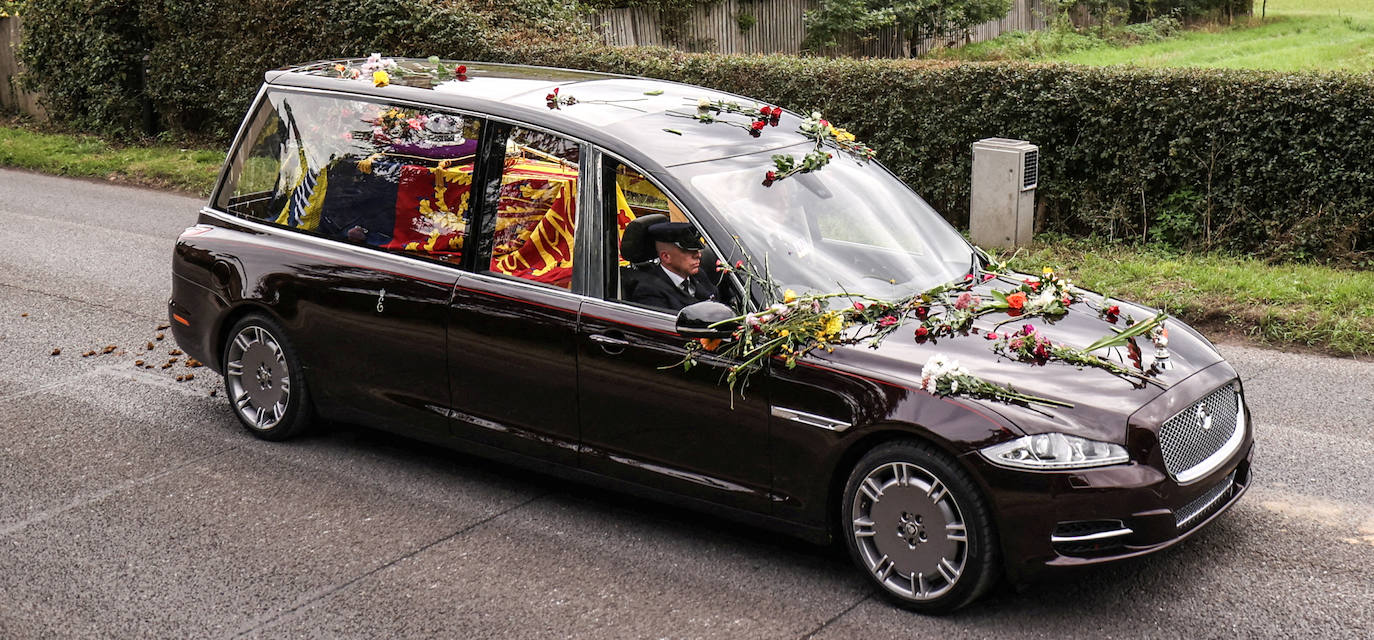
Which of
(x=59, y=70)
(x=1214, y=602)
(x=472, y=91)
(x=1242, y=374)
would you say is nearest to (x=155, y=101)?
(x=59, y=70)

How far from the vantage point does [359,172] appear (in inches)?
250

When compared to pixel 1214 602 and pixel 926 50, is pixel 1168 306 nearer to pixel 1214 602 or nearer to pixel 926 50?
pixel 1214 602

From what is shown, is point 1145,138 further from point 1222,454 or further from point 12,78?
point 12,78

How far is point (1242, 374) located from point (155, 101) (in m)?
16.5

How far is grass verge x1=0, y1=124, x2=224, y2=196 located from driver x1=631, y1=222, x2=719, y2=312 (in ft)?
37.1

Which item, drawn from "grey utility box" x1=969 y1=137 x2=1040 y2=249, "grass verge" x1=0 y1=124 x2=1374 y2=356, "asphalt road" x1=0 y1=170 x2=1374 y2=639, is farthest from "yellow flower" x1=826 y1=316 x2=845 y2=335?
"grey utility box" x1=969 y1=137 x2=1040 y2=249

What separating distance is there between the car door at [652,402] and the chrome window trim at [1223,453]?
4.93ft

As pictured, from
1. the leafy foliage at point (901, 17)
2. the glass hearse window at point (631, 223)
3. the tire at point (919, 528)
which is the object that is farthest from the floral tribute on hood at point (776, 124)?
the leafy foliage at point (901, 17)

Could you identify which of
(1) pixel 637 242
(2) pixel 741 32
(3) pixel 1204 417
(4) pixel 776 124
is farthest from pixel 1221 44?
(1) pixel 637 242

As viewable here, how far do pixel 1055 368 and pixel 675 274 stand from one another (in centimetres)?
158

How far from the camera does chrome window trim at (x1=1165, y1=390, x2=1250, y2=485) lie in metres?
4.73

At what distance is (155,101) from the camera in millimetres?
19500

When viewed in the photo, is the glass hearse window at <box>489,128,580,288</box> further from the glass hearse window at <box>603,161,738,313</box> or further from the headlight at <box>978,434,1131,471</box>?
the headlight at <box>978,434,1131,471</box>

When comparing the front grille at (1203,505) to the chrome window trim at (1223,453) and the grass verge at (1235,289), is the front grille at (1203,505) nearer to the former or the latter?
the chrome window trim at (1223,453)
